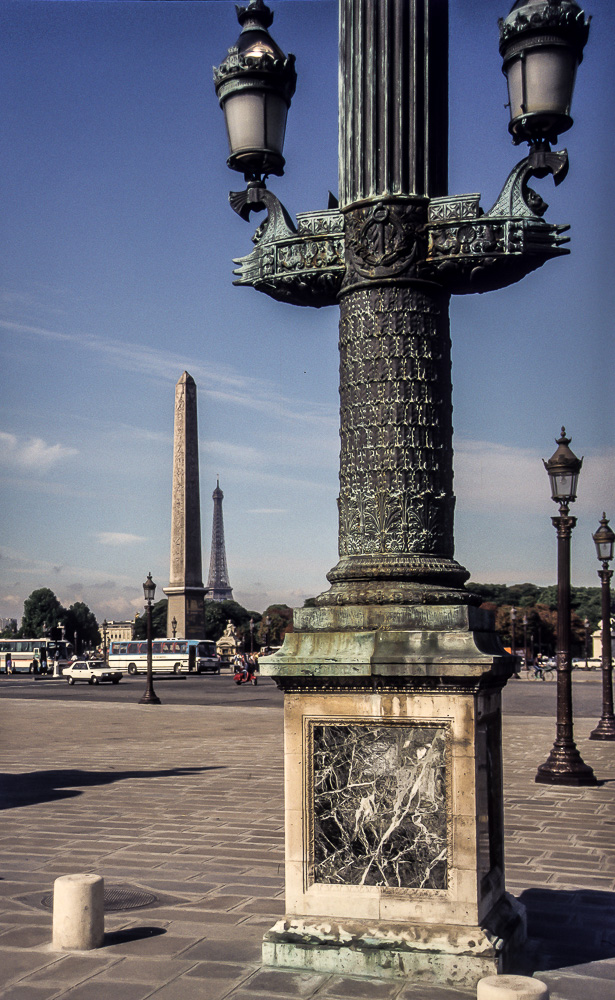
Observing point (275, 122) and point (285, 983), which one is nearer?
point (285, 983)

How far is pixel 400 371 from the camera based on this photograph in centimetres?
598

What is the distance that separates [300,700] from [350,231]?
8.83 feet

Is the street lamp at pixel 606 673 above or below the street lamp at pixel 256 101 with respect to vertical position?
below

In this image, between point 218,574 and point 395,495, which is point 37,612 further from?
point 395,495

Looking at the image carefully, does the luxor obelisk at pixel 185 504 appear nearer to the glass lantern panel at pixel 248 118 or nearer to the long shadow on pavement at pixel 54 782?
the long shadow on pavement at pixel 54 782

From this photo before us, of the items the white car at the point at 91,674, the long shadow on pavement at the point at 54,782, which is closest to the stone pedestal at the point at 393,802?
the long shadow on pavement at the point at 54,782

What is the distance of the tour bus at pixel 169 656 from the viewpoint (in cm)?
6781

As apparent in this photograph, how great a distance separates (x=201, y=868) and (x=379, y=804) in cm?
325

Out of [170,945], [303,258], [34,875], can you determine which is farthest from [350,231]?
[34,875]

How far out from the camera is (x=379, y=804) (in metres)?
5.45

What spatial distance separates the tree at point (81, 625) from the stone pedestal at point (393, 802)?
137478 mm

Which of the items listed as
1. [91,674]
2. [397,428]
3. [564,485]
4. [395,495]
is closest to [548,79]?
[397,428]

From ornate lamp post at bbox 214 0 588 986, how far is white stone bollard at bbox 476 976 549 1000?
67 centimetres

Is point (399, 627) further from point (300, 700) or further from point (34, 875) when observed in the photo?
point (34, 875)
